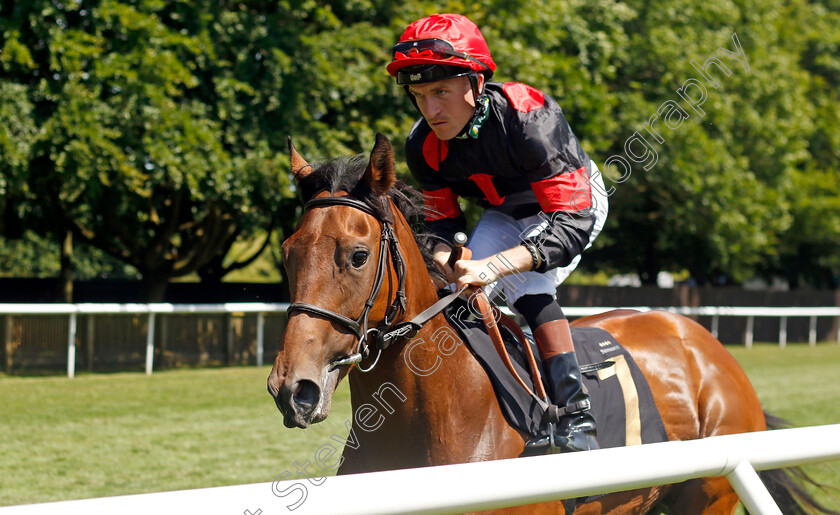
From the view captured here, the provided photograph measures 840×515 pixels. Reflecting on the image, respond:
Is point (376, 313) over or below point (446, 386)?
over

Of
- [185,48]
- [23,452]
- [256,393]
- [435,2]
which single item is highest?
[435,2]

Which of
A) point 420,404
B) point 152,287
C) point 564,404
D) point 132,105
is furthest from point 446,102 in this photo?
point 152,287

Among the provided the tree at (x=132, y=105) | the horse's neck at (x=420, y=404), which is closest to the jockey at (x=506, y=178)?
the horse's neck at (x=420, y=404)

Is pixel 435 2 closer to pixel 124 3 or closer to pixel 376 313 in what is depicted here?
pixel 124 3

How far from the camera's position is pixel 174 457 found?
5.61 m

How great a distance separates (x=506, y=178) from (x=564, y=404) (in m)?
0.81

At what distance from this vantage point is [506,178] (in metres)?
2.75

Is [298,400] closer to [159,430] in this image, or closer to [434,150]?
[434,150]

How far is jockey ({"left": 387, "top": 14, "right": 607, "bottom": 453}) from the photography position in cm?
244

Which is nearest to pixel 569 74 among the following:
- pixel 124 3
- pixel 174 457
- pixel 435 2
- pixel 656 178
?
pixel 435 2

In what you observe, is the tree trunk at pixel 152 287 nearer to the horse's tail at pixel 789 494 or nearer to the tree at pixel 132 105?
the tree at pixel 132 105

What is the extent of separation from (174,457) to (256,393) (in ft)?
11.0

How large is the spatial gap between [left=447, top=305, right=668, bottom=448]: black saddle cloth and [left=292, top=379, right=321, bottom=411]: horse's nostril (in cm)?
76

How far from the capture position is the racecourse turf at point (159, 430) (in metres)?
4.86
